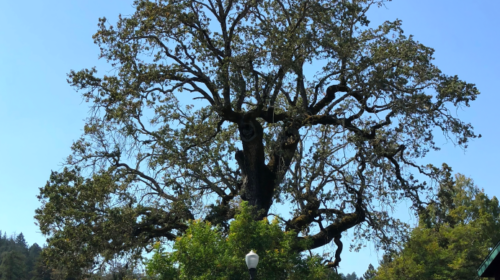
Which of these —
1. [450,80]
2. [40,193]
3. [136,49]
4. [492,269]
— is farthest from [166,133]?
[492,269]

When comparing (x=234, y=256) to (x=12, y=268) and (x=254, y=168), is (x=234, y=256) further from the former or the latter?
(x=12, y=268)

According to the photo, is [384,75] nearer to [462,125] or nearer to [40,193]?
[462,125]

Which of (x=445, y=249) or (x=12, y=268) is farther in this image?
(x=12, y=268)

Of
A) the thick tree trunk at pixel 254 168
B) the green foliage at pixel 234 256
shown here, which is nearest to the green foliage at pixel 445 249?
the thick tree trunk at pixel 254 168

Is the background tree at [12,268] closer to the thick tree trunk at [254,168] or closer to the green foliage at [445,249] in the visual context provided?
the green foliage at [445,249]

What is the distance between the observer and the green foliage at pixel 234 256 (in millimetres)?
12703

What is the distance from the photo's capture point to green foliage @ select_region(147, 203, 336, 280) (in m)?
12.7

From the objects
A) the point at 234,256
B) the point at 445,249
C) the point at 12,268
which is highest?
the point at 12,268

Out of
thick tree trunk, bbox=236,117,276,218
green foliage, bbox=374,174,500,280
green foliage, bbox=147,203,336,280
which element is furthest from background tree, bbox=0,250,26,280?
green foliage, bbox=147,203,336,280

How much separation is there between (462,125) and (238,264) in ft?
27.6

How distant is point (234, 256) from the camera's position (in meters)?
12.9

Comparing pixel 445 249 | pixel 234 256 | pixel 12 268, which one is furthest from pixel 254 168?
pixel 12 268

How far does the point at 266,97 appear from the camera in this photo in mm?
18094

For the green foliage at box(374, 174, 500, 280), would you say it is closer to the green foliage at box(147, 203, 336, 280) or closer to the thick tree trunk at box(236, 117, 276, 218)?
the thick tree trunk at box(236, 117, 276, 218)
